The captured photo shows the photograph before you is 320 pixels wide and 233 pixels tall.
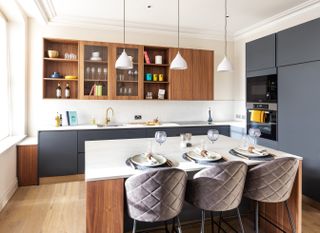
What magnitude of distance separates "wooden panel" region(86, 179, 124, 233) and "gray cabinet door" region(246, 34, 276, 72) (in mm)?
2771

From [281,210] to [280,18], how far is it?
3.05 metres

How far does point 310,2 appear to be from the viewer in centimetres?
313

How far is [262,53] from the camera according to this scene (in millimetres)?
3361

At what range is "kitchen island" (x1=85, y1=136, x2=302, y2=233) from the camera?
149 cm

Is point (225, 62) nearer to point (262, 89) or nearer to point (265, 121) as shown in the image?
point (262, 89)

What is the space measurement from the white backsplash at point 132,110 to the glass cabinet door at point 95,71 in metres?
0.33

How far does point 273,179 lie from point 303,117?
1.44m

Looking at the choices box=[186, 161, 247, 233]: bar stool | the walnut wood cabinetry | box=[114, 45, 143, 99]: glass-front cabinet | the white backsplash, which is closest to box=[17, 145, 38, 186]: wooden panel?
the white backsplash

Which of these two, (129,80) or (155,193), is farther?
(129,80)

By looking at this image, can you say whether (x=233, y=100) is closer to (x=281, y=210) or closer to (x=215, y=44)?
(x=215, y=44)

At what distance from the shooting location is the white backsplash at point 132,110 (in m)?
3.88

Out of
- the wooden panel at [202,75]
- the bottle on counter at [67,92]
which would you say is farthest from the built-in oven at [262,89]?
the bottle on counter at [67,92]

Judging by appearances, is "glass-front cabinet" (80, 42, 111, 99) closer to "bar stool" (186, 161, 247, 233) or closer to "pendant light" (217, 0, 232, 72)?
"pendant light" (217, 0, 232, 72)

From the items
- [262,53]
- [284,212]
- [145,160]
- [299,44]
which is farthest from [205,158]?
[262,53]
